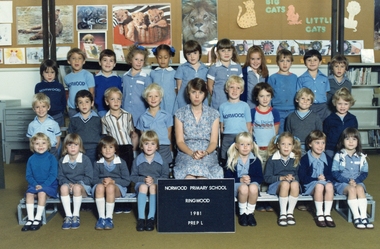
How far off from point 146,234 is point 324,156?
175 centimetres

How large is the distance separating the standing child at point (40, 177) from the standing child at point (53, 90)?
1.02 meters

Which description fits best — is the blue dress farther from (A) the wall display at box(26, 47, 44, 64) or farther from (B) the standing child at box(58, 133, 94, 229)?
(A) the wall display at box(26, 47, 44, 64)

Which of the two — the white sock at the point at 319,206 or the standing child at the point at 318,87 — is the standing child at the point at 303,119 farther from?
the white sock at the point at 319,206

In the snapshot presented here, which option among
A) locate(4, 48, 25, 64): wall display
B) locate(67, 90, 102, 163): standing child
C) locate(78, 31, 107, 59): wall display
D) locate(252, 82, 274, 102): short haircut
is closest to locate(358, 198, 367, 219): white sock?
locate(252, 82, 274, 102): short haircut

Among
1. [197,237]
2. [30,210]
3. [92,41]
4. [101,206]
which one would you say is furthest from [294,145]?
[92,41]

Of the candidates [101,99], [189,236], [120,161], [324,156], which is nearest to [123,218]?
[120,161]

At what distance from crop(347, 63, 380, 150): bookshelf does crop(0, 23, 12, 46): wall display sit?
5.86 meters

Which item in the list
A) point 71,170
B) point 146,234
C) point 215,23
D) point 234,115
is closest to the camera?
point 146,234

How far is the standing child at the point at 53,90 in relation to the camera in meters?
5.66

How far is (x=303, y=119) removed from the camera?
505 cm

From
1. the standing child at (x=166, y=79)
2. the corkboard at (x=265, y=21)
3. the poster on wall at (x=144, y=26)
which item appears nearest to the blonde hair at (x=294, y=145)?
the standing child at (x=166, y=79)

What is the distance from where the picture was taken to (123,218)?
4820mm

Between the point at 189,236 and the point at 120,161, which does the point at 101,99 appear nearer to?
the point at 120,161

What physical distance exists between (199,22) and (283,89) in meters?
3.60
